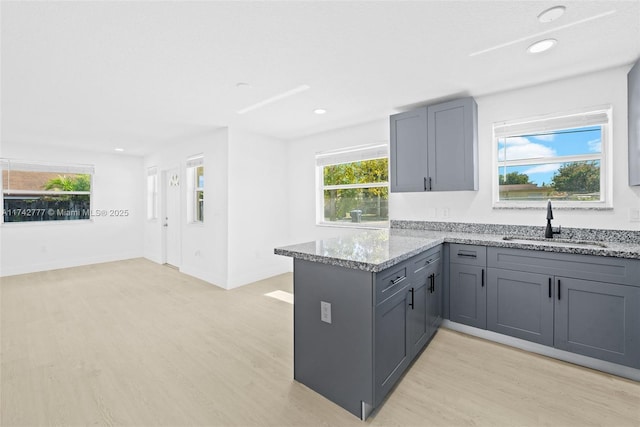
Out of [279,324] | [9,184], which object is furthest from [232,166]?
[9,184]

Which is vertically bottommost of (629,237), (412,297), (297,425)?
(297,425)

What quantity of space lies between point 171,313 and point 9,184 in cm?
473

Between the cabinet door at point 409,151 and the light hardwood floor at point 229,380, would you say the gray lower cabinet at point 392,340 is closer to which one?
the light hardwood floor at point 229,380

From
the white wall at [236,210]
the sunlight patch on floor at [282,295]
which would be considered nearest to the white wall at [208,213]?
the white wall at [236,210]

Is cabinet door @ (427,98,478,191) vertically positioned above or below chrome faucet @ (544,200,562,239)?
above

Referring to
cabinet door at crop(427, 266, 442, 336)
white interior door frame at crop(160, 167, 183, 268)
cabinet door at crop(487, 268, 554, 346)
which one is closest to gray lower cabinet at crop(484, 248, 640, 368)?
cabinet door at crop(487, 268, 554, 346)

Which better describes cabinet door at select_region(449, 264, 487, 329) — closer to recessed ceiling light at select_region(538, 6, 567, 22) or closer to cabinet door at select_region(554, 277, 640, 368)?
cabinet door at select_region(554, 277, 640, 368)

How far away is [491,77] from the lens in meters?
2.70

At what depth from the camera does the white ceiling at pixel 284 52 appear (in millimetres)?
1766

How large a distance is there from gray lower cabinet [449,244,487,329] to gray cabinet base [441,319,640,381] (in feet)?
0.36

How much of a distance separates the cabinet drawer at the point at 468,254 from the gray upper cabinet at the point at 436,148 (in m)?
0.66

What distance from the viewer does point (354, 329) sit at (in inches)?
71.0

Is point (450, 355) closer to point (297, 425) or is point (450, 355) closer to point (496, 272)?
point (496, 272)

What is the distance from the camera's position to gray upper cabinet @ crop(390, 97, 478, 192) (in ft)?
9.97
